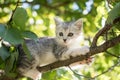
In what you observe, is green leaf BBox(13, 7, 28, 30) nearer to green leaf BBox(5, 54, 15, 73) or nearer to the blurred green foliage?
the blurred green foliage

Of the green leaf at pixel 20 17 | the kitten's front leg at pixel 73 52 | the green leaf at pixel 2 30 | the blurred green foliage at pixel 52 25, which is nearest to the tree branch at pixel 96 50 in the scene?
the blurred green foliage at pixel 52 25

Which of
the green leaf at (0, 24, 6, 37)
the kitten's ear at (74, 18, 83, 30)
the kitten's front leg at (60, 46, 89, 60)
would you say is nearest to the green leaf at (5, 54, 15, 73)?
the green leaf at (0, 24, 6, 37)

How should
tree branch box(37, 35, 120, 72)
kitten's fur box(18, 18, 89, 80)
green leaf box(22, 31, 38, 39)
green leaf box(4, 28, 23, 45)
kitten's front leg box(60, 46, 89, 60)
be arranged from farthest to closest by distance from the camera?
kitten's fur box(18, 18, 89, 80) → kitten's front leg box(60, 46, 89, 60) → tree branch box(37, 35, 120, 72) → green leaf box(22, 31, 38, 39) → green leaf box(4, 28, 23, 45)

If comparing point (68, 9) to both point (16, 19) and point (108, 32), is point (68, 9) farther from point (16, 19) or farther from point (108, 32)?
point (16, 19)

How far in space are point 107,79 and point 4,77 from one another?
3.73ft

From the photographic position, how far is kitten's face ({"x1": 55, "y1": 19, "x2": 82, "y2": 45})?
5168 mm

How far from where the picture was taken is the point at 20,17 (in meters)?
3.18

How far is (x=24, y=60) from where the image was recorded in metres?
4.57

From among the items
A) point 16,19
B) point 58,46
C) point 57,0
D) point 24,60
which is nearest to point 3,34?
point 16,19

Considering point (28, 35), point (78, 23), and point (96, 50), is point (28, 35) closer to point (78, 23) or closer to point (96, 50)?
point (96, 50)

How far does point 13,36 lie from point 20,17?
6.0 inches

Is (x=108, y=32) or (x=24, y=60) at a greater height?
(x=108, y=32)

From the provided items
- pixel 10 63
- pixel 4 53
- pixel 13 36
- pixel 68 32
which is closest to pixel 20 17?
pixel 13 36

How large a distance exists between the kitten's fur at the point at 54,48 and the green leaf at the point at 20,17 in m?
1.18
